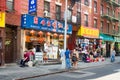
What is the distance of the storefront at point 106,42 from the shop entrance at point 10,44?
2109 cm

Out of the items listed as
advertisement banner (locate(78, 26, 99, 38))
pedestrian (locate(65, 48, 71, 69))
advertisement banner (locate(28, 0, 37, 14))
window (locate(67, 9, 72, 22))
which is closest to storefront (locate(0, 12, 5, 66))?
advertisement banner (locate(28, 0, 37, 14))

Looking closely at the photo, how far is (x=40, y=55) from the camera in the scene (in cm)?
2861

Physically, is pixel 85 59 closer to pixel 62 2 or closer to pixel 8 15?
pixel 62 2

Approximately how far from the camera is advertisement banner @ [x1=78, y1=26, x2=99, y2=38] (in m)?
38.2

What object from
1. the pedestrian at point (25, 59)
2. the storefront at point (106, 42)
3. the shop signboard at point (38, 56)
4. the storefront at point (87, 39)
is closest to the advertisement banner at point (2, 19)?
the pedestrian at point (25, 59)

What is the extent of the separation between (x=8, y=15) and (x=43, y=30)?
5.47 metres

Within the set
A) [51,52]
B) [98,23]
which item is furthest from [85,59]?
[98,23]

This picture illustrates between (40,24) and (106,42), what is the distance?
22.5 meters

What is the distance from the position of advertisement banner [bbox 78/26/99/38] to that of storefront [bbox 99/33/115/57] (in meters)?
2.87

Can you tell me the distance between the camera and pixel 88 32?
4075 cm

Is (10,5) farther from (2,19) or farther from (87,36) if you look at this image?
(87,36)

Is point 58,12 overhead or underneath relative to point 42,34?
overhead

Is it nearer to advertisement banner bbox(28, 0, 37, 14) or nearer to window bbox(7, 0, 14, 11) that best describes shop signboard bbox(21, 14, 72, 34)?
advertisement banner bbox(28, 0, 37, 14)

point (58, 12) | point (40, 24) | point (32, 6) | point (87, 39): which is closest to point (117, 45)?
point (87, 39)
